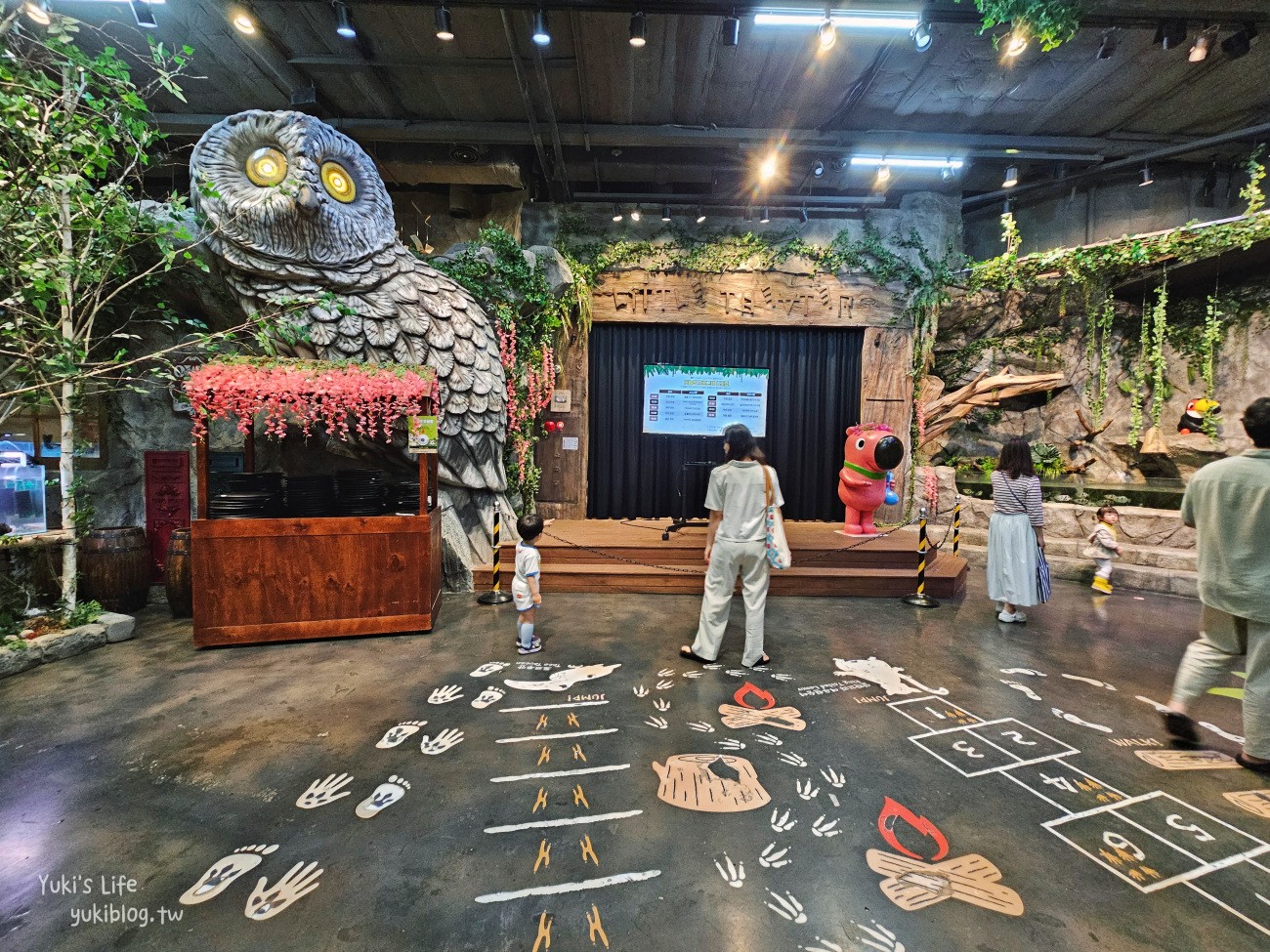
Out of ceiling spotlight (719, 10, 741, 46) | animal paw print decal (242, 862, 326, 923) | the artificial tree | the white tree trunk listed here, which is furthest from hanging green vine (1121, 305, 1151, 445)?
the white tree trunk

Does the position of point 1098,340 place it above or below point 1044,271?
below

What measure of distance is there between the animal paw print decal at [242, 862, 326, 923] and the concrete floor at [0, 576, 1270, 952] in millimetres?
40

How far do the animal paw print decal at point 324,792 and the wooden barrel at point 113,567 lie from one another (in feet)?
12.3

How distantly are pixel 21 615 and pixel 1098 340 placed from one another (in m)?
12.7

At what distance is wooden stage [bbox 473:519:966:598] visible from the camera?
201 inches

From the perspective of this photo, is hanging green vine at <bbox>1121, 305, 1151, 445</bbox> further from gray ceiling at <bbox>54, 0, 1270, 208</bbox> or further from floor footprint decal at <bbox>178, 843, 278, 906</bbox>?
floor footprint decal at <bbox>178, 843, 278, 906</bbox>

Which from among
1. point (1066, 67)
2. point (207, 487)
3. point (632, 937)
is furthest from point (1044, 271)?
point (207, 487)

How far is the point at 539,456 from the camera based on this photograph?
7.14m

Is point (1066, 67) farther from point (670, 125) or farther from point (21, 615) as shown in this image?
point (21, 615)

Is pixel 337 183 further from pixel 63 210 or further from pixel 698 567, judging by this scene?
pixel 698 567

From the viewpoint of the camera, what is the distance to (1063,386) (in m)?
7.32

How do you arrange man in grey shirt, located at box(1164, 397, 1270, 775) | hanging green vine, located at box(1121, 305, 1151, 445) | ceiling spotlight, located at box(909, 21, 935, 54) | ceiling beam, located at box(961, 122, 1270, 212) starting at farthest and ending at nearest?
1. hanging green vine, located at box(1121, 305, 1151, 445)
2. ceiling beam, located at box(961, 122, 1270, 212)
3. ceiling spotlight, located at box(909, 21, 935, 54)
4. man in grey shirt, located at box(1164, 397, 1270, 775)

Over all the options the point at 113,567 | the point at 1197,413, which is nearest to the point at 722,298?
the point at 1197,413

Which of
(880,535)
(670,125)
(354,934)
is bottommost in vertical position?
(354,934)
